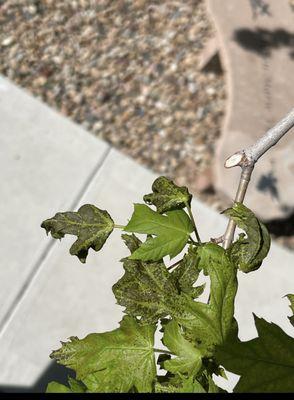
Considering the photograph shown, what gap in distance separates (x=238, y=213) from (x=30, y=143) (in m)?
2.57

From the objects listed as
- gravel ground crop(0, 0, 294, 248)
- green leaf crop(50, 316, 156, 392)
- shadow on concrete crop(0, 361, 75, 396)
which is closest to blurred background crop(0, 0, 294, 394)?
gravel ground crop(0, 0, 294, 248)

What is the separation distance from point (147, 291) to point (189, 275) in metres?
0.09

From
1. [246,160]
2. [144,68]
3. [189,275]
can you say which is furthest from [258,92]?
[189,275]

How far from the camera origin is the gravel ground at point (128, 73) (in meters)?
4.00

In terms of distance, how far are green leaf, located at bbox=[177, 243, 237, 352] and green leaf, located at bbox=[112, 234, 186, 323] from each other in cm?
5

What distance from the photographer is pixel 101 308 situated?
11.7ft

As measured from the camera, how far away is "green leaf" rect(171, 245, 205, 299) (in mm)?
1401

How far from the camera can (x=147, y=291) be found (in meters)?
1.41

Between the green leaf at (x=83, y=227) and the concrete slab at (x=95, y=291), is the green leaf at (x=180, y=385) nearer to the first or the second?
the green leaf at (x=83, y=227)

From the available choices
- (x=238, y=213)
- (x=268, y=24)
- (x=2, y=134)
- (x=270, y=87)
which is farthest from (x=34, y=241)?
(x=238, y=213)

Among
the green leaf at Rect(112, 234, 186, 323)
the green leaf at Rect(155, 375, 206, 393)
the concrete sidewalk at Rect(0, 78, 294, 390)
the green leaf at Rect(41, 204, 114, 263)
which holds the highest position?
the green leaf at Rect(41, 204, 114, 263)

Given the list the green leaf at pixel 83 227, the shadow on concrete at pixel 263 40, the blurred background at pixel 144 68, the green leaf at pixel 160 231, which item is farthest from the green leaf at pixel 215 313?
the shadow on concrete at pixel 263 40

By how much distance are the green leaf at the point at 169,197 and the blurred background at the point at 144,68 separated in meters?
2.32

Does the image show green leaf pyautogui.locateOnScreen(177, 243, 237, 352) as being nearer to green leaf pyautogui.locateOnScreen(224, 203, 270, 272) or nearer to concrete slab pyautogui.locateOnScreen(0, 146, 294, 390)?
green leaf pyautogui.locateOnScreen(224, 203, 270, 272)
